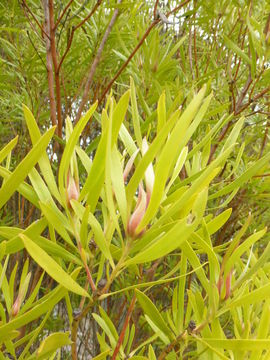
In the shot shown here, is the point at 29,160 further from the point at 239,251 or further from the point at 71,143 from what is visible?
the point at 239,251

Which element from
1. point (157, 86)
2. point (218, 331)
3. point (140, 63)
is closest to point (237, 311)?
point (218, 331)

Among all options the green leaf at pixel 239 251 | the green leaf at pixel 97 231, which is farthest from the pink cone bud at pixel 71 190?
the green leaf at pixel 239 251

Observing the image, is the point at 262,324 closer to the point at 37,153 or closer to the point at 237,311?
the point at 237,311

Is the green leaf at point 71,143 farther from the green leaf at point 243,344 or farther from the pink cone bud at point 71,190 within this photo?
the green leaf at point 243,344

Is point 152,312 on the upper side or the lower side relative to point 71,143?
lower

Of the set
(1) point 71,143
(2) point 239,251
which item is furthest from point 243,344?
(1) point 71,143

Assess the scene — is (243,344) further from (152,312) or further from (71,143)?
(71,143)

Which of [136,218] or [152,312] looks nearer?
[136,218]

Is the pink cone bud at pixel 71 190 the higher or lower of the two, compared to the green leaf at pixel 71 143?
lower

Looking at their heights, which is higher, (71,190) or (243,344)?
(71,190)

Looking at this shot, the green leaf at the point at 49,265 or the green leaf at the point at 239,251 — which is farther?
the green leaf at the point at 239,251

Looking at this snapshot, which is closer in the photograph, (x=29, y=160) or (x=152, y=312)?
(x=29, y=160)

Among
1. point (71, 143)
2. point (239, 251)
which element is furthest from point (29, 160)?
point (239, 251)

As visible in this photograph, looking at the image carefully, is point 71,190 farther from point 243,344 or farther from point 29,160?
point 243,344
